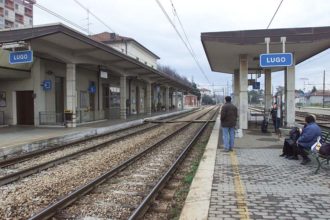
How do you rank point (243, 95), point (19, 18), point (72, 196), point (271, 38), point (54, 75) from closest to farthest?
point (72, 196)
point (271, 38)
point (243, 95)
point (54, 75)
point (19, 18)

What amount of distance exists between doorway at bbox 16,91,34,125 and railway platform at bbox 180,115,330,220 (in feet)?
50.7

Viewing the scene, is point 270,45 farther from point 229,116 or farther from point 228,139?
point 228,139

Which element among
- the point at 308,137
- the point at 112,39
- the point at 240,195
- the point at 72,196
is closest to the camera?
the point at 240,195

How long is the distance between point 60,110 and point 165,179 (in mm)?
18408

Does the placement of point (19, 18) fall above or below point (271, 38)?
above

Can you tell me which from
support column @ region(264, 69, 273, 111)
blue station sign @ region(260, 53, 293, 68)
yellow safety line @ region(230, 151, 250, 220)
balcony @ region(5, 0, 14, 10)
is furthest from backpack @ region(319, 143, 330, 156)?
balcony @ region(5, 0, 14, 10)

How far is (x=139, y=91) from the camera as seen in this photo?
149 ft

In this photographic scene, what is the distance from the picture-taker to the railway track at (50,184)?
6371 millimetres

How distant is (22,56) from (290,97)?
1239 cm

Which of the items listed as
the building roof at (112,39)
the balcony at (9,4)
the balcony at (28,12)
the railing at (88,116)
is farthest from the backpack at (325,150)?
the balcony at (28,12)

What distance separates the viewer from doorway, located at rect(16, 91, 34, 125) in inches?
896

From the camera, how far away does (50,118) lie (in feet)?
77.2

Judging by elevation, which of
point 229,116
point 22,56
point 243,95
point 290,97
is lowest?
point 229,116

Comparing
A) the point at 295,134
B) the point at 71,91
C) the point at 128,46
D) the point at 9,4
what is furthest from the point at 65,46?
the point at 9,4
